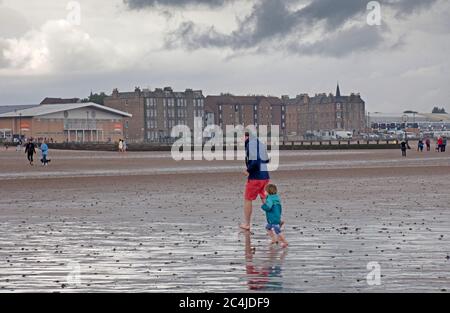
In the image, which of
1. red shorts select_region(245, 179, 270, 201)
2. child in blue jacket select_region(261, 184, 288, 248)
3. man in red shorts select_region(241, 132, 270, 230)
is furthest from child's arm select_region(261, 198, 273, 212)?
red shorts select_region(245, 179, 270, 201)

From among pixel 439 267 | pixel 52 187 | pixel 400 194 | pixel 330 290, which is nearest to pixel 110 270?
pixel 330 290

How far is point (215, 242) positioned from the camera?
16969 millimetres

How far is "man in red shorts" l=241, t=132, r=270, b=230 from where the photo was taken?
18844 mm

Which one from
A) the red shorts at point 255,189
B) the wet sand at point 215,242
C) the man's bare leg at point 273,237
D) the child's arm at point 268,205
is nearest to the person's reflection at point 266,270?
the wet sand at point 215,242

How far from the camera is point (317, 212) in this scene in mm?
23141

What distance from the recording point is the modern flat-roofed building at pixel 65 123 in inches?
5910

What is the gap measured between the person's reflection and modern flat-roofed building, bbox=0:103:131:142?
135 meters

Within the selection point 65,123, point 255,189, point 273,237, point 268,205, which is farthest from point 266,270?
point 65,123

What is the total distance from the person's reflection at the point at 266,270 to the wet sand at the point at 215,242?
14 mm

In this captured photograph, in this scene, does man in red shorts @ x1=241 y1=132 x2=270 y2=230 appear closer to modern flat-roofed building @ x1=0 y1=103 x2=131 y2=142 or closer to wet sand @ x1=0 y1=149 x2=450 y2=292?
wet sand @ x1=0 y1=149 x2=450 y2=292

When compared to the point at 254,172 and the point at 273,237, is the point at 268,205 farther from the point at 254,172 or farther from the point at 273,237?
the point at 254,172
